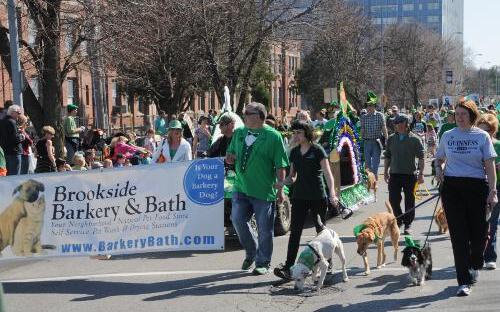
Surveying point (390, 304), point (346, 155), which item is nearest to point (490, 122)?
point (390, 304)

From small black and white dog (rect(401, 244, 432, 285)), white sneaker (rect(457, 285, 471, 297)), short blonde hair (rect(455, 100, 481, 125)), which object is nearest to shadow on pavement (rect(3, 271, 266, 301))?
small black and white dog (rect(401, 244, 432, 285))

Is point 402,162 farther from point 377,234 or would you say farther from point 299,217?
point 299,217

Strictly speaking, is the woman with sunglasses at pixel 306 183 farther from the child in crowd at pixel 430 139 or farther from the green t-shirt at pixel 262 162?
the child in crowd at pixel 430 139

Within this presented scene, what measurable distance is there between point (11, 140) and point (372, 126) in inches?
264

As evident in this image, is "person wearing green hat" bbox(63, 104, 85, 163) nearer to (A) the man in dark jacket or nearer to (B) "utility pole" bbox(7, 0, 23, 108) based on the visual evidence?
(B) "utility pole" bbox(7, 0, 23, 108)

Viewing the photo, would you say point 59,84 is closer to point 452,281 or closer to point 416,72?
point 452,281

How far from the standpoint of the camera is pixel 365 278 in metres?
7.38

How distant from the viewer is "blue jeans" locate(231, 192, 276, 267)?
24.5ft

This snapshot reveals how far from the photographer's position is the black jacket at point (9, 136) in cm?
1226

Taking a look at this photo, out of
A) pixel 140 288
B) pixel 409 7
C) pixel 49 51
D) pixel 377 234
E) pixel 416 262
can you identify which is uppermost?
pixel 409 7

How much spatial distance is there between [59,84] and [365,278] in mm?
10715

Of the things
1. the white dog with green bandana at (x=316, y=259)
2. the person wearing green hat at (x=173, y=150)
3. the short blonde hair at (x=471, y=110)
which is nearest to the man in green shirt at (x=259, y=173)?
the white dog with green bandana at (x=316, y=259)

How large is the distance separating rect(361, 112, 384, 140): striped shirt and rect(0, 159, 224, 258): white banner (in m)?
6.24

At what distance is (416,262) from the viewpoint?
684 cm
